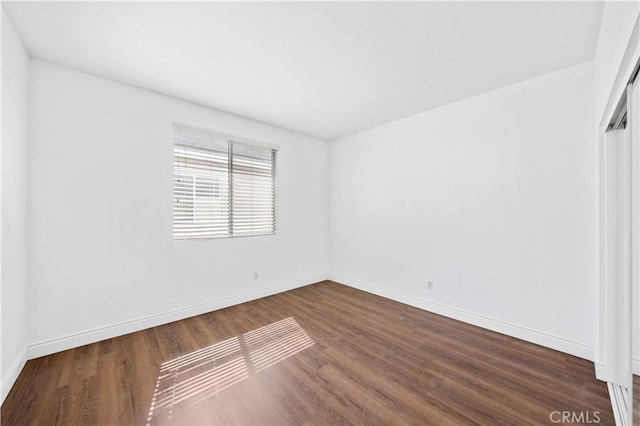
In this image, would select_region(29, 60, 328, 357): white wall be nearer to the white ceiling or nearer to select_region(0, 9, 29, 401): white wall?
select_region(0, 9, 29, 401): white wall

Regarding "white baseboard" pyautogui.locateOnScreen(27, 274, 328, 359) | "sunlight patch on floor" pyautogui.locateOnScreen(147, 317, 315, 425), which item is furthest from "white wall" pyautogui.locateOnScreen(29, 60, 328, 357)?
"sunlight patch on floor" pyautogui.locateOnScreen(147, 317, 315, 425)

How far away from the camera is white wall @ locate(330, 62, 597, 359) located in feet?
7.22

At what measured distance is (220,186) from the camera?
3375mm

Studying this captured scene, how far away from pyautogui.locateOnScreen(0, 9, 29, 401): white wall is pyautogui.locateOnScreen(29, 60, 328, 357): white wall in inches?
5.2

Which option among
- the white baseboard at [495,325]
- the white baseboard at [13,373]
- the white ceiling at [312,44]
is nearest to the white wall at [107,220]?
the white baseboard at [13,373]

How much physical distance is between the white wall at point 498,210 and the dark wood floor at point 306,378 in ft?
1.16

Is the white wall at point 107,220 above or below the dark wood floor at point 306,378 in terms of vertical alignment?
above

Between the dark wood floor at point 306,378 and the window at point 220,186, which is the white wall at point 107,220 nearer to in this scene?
the window at point 220,186

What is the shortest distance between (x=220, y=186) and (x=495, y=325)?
3.71 metres

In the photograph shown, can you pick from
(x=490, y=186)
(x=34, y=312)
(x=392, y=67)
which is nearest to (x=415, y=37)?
(x=392, y=67)

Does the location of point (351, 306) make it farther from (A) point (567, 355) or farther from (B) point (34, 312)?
(B) point (34, 312)

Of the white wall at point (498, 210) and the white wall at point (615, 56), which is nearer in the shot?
the white wall at point (615, 56)

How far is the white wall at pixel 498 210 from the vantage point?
2201 millimetres

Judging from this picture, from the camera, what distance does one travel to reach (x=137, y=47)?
6.57 ft
